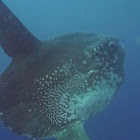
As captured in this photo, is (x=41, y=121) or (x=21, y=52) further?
(x=21, y=52)

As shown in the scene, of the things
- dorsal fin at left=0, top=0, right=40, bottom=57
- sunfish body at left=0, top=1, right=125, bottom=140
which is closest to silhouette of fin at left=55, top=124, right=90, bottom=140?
sunfish body at left=0, top=1, right=125, bottom=140

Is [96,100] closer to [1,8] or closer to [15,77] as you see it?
[15,77]

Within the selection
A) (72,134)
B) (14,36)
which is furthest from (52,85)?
(14,36)

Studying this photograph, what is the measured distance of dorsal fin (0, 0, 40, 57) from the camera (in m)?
3.63

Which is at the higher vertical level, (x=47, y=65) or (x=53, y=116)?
(x=47, y=65)

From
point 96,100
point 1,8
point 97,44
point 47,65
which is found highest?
point 1,8

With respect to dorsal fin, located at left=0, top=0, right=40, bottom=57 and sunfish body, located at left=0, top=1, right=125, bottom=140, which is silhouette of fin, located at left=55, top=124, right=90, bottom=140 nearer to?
sunfish body, located at left=0, top=1, right=125, bottom=140

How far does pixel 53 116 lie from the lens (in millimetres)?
3439

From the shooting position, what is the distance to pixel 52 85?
3.46 meters

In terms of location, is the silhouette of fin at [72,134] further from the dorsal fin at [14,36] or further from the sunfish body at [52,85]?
the dorsal fin at [14,36]

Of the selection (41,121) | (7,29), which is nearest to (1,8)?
(7,29)

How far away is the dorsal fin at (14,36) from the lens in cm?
363

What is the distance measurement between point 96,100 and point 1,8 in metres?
2.03

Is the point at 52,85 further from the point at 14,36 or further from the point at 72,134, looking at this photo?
the point at 14,36
